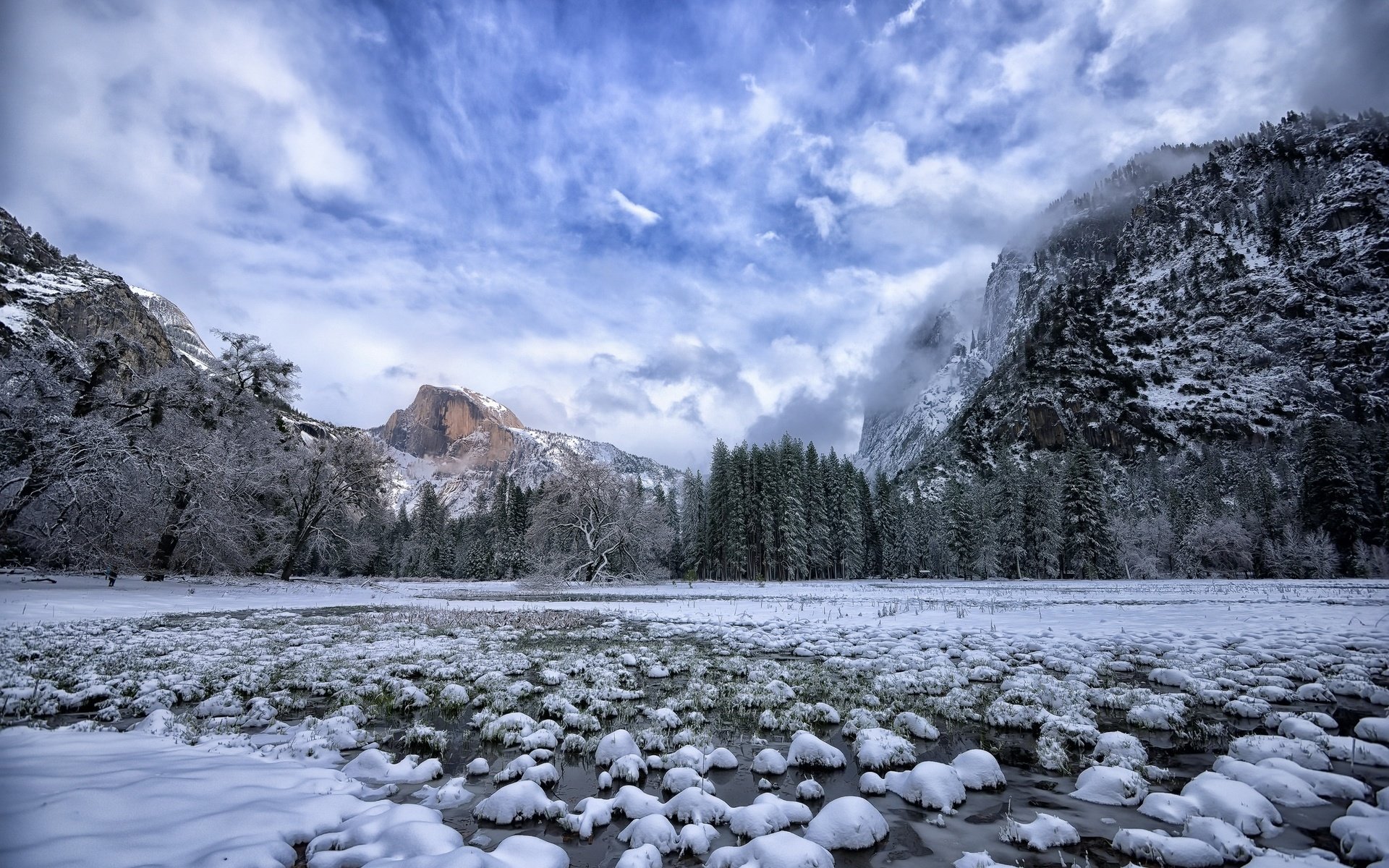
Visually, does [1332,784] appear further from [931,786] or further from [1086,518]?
[1086,518]

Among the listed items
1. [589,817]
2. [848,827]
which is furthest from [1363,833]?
[589,817]

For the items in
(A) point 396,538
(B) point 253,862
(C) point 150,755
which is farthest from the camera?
(A) point 396,538

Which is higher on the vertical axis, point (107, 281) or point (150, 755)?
point (107, 281)

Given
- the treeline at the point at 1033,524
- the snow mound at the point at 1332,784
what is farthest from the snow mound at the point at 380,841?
the treeline at the point at 1033,524

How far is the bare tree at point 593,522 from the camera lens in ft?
150

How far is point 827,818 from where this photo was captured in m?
4.08

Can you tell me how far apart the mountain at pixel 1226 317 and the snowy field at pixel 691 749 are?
160 meters

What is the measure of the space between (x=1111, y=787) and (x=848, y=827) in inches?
104

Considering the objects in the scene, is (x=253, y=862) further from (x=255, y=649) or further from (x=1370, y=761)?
(x=255, y=649)

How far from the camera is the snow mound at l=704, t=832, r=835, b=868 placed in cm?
340

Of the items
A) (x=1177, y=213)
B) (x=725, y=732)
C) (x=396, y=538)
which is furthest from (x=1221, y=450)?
(x=396, y=538)

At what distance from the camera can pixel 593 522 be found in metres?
47.0

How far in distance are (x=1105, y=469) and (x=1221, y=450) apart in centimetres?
2189

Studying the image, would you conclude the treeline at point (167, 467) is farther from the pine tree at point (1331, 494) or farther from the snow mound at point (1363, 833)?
the pine tree at point (1331, 494)
